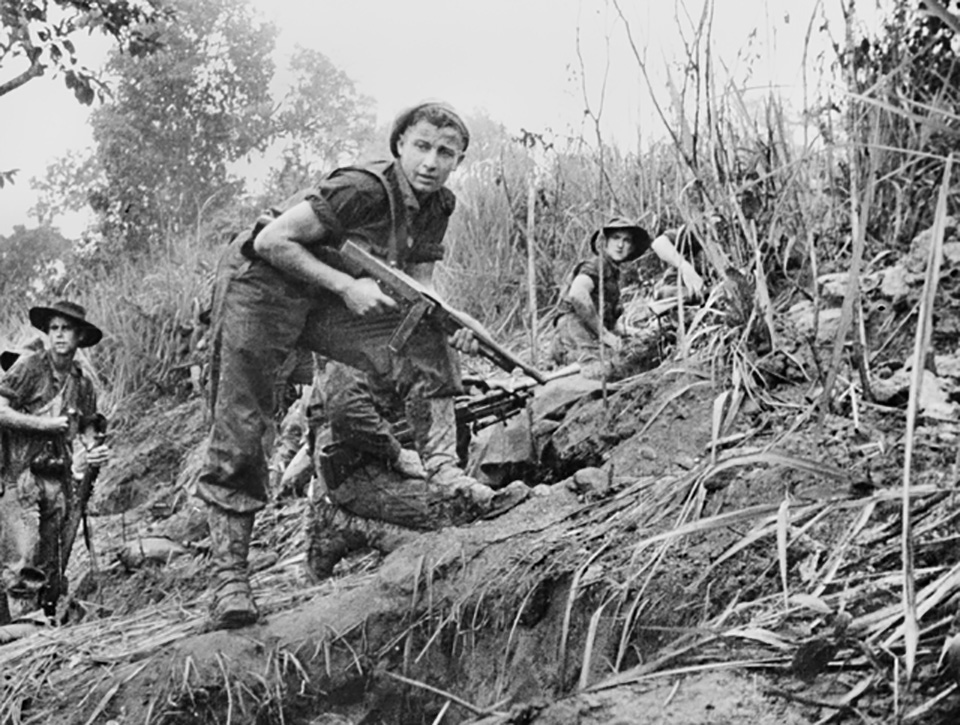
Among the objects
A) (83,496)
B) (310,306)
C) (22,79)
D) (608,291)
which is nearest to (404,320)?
(310,306)

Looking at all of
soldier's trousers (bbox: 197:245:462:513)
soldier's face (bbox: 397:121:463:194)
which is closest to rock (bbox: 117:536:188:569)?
soldier's trousers (bbox: 197:245:462:513)

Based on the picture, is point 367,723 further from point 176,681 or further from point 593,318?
point 593,318

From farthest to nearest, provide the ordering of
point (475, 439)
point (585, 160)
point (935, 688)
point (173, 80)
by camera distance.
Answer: point (173, 80) < point (585, 160) < point (475, 439) < point (935, 688)

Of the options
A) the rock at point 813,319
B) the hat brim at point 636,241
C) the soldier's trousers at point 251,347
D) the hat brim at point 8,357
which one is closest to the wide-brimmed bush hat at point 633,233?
the hat brim at point 636,241

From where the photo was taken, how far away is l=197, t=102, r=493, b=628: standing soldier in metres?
3.53

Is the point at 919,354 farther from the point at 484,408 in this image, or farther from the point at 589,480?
the point at 484,408

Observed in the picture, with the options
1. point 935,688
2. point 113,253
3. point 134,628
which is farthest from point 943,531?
point 113,253

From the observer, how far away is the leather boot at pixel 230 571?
3381 millimetres

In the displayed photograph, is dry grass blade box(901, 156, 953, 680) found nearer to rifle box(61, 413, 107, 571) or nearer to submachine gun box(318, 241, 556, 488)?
submachine gun box(318, 241, 556, 488)

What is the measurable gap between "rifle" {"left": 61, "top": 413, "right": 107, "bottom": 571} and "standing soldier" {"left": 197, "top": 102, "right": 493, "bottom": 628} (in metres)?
2.39

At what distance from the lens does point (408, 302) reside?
3707 millimetres

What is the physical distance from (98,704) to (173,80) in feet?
23.8

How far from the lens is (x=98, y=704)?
3.31 m

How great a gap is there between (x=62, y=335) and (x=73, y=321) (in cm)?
Answer: 11
